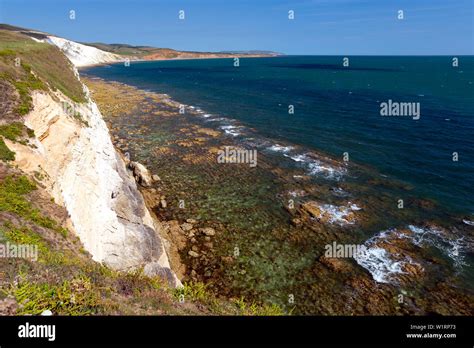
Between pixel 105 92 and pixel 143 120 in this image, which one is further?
pixel 105 92

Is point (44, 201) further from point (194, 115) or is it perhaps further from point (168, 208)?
point (194, 115)

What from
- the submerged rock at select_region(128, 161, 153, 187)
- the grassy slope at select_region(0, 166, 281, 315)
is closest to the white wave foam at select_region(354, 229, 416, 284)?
the grassy slope at select_region(0, 166, 281, 315)

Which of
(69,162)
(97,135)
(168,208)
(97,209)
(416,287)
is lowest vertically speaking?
(416,287)

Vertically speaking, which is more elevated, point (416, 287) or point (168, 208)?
point (168, 208)

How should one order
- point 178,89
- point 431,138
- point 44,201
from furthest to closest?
point 178,89 < point 431,138 < point 44,201

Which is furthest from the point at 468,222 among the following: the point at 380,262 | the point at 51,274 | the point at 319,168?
the point at 51,274

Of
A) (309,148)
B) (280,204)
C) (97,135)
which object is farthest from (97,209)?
(309,148)

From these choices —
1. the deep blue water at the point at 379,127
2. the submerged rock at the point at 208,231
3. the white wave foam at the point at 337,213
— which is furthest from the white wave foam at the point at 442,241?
the submerged rock at the point at 208,231

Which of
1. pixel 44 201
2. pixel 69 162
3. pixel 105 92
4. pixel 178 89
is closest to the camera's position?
pixel 44 201

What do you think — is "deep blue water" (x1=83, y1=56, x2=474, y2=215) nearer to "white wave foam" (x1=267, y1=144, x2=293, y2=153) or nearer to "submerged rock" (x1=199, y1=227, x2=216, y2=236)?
"white wave foam" (x1=267, y1=144, x2=293, y2=153)
